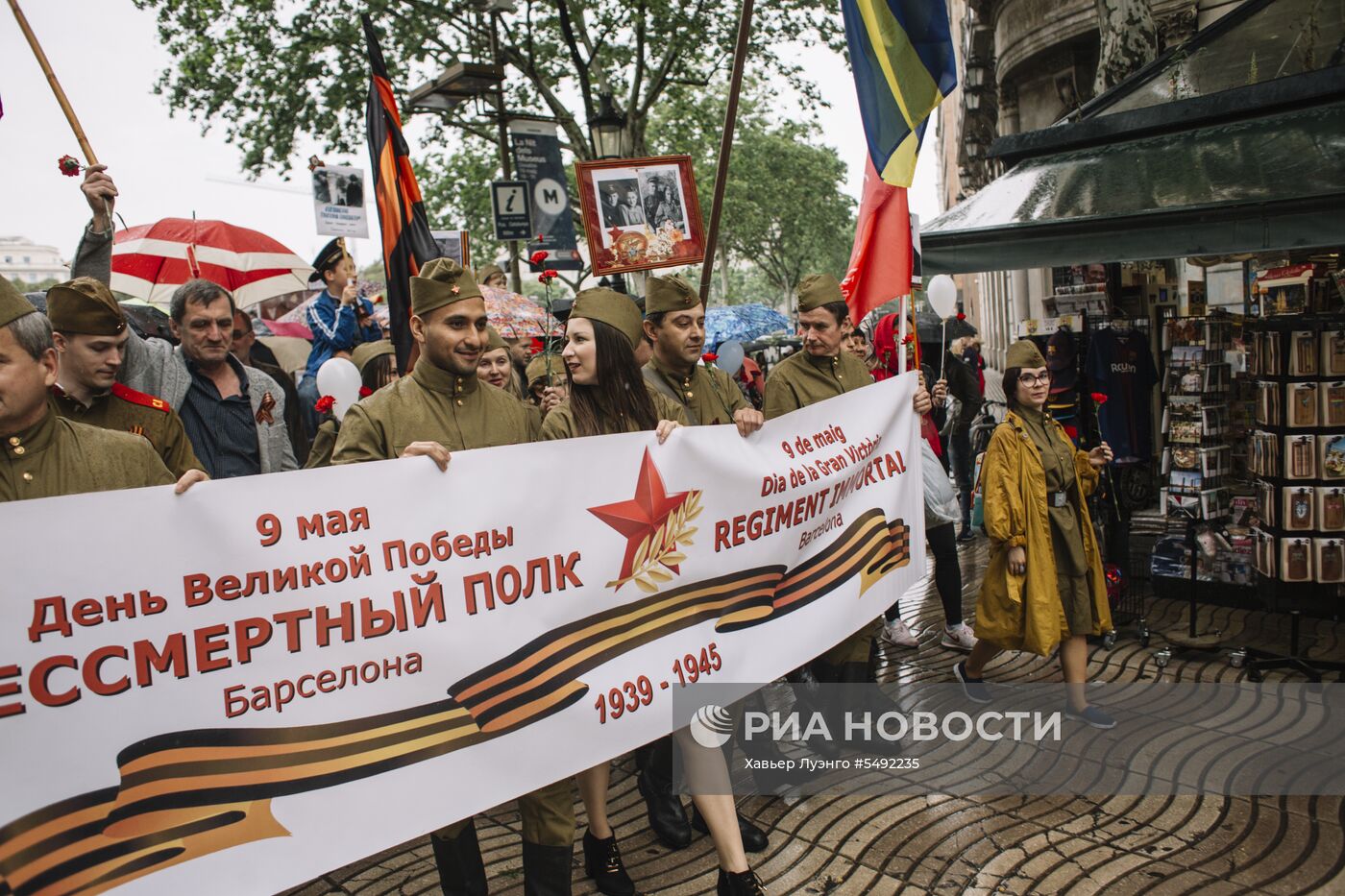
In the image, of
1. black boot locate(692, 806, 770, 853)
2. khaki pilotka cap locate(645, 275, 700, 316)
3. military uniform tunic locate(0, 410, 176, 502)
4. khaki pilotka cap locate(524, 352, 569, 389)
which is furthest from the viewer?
khaki pilotka cap locate(524, 352, 569, 389)

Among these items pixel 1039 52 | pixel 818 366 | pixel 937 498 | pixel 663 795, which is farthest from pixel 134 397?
pixel 1039 52

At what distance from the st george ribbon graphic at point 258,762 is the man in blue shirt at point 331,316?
341cm

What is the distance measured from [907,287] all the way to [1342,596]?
13.0 feet

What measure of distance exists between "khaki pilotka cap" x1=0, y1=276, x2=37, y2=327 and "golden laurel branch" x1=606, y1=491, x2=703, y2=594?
180cm

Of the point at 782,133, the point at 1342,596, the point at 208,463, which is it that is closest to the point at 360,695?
the point at 208,463

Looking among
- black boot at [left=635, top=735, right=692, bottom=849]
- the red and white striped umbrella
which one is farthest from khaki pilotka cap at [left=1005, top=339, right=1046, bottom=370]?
the red and white striped umbrella

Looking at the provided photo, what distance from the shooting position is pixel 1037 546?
4988mm

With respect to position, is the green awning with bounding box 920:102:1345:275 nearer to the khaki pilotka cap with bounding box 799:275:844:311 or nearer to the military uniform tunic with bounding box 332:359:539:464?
the khaki pilotka cap with bounding box 799:275:844:311

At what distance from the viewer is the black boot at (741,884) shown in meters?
3.32

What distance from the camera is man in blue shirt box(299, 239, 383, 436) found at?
618cm

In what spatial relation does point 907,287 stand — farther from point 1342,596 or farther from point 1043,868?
point 1342,596

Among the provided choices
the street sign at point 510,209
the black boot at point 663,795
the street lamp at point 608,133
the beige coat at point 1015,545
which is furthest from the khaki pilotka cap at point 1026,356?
the street sign at point 510,209

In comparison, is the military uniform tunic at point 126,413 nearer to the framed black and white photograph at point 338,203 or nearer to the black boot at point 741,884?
the black boot at point 741,884

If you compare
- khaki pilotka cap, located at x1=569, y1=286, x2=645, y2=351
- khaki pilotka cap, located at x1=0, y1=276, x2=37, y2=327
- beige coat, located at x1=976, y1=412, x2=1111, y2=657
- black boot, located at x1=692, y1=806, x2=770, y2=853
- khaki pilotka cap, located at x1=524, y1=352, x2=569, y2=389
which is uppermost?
khaki pilotka cap, located at x1=0, y1=276, x2=37, y2=327
